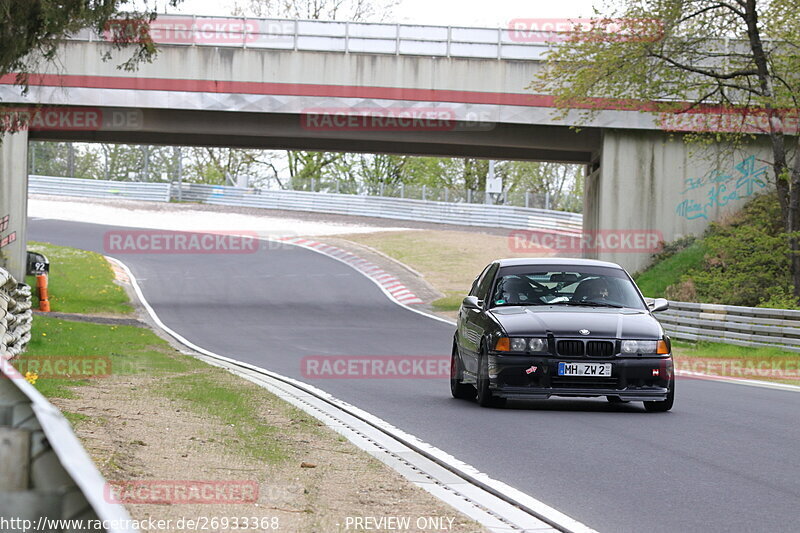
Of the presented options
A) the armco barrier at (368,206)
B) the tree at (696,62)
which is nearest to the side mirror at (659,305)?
the tree at (696,62)

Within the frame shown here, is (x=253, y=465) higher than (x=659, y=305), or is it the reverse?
(x=659, y=305)

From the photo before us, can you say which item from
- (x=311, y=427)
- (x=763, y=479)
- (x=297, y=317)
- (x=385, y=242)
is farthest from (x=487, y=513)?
(x=385, y=242)

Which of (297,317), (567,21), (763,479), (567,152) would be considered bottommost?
(297,317)

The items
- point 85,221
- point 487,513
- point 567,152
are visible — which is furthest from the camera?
point 85,221

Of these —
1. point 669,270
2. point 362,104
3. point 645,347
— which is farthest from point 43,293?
point 645,347

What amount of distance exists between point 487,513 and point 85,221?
5934cm

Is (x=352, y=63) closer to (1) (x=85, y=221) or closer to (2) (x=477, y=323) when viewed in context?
(2) (x=477, y=323)

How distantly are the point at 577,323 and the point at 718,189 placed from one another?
26121mm

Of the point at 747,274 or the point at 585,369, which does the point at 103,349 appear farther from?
the point at 747,274

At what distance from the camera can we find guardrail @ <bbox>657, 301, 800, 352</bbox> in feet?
71.9

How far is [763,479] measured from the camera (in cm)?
780

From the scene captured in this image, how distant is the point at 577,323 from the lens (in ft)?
38.2
